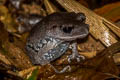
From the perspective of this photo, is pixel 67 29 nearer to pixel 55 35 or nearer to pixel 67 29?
pixel 67 29

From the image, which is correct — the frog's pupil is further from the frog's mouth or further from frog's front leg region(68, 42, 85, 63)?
frog's front leg region(68, 42, 85, 63)

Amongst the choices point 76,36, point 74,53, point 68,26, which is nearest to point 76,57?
point 74,53

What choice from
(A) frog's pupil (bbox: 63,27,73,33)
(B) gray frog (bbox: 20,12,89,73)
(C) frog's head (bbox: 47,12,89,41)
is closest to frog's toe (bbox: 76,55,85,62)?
(B) gray frog (bbox: 20,12,89,73)

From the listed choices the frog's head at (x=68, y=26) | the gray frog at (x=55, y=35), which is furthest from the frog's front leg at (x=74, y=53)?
the frog's head at (x=68, y=26)

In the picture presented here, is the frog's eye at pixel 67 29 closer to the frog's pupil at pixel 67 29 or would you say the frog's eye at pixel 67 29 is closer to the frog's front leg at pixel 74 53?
the frog's pupil at pixel 67 29

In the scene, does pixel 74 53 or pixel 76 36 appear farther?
pixel 74 53

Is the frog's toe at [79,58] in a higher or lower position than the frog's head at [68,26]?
lower

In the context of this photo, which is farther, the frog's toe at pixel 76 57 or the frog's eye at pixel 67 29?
the frog's toe at pixel 76 57

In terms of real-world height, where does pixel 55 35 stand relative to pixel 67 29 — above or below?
below

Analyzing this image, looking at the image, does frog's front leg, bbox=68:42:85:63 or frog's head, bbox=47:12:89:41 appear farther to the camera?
frog's front leg, bbox=68:42:85:63
